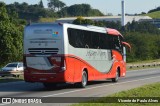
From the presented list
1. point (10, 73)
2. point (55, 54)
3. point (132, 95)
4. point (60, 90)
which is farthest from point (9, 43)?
point (132, 95)

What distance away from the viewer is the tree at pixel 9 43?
52625 mm

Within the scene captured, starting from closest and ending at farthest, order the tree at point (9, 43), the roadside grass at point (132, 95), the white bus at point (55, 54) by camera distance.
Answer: the roadside grass at point (132, 95), the white bus at point (55, 54), the tree at point (9, 43)

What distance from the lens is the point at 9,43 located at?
172 feet

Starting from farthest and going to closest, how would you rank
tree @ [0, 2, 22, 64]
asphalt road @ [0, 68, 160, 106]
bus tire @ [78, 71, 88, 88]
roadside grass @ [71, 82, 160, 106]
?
tree @ [0, 2, 22, 64] < bus tire @ [78, 71, 88, 88] < asphalt road @ [0, 68, 160, 106] < roadside grass @ [71, 82, 160, 106]

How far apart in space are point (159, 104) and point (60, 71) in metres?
7.88

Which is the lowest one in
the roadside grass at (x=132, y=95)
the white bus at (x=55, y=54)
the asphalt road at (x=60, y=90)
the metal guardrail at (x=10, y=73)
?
the metal guardrail at (x=10, y=73)

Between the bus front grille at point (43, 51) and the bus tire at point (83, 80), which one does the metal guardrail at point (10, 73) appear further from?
the bus front grille at point (43, 51)

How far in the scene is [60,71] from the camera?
22.2m

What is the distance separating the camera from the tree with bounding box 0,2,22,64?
52.6 meters

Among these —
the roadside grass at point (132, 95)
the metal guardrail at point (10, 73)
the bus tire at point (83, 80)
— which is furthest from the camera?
the metal guardrail at point (10, 73)

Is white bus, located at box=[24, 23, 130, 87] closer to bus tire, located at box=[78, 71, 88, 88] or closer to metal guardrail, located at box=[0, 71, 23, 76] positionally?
bus tire, located at box=[78, 71, 88, 88]

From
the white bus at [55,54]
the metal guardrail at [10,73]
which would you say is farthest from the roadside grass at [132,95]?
the metal guardrail at [10,73]

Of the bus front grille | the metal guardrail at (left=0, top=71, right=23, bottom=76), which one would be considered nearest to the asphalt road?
the bus front grille

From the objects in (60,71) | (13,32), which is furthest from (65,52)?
(13,32)
